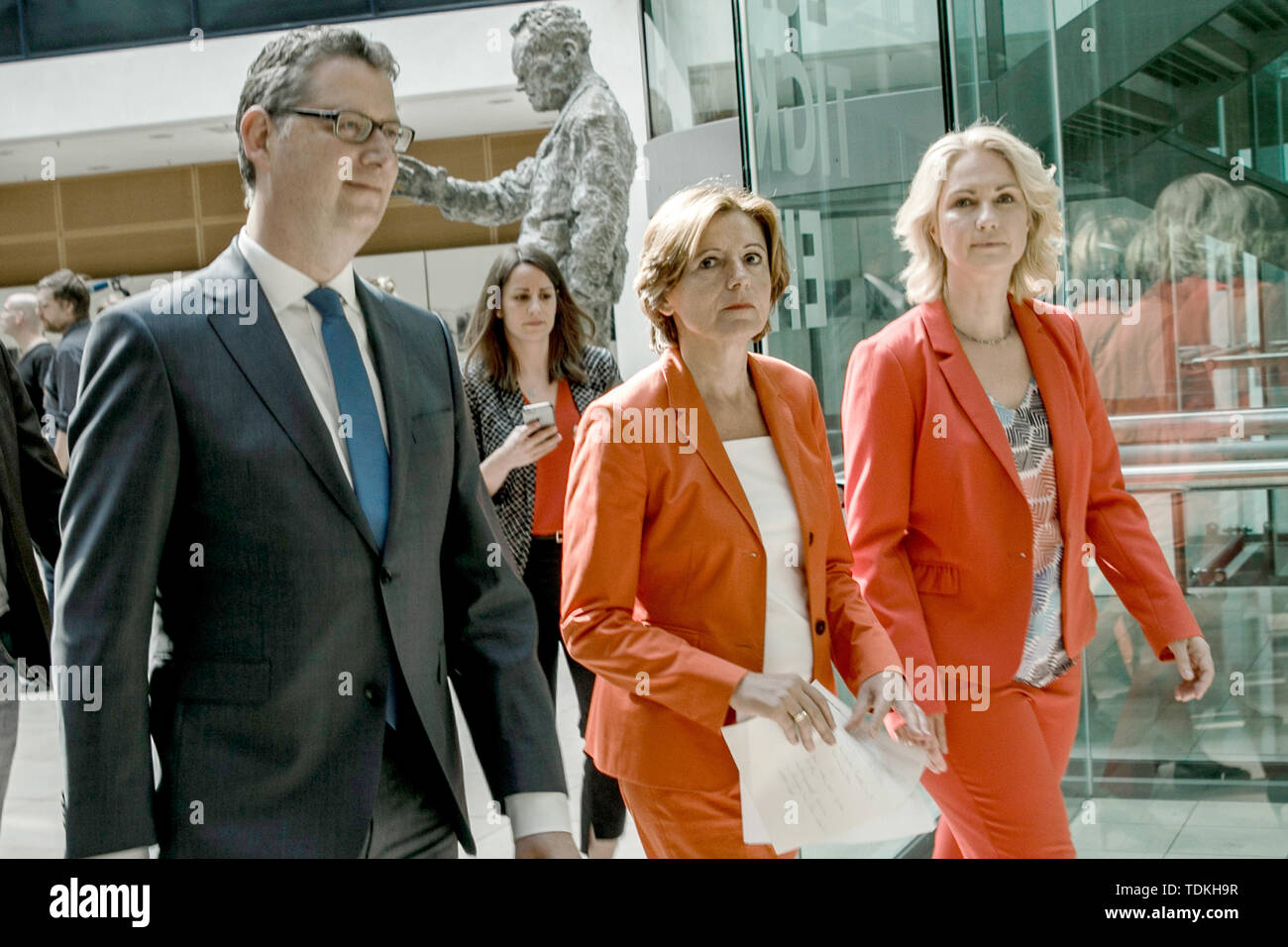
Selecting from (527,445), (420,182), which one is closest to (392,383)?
(527,445)

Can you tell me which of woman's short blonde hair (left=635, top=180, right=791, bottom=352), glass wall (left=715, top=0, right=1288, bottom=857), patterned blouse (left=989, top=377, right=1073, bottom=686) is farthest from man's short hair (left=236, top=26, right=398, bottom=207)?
glass wall (left=715, top=0, right=1288, bottom=857)

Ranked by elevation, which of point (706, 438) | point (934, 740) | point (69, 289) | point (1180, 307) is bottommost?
point (934, 740)

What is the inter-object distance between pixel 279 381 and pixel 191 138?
33.3 ft

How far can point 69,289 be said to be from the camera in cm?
617

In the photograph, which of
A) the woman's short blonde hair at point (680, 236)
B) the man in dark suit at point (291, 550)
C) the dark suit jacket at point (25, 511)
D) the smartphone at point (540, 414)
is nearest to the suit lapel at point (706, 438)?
the woman's short blonde hair at point (680, 236)

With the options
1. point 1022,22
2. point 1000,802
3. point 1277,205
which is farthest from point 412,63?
point 1000,802

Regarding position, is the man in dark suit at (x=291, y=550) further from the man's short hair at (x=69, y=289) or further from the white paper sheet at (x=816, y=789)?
the man's short hair at (x=69, y=289)

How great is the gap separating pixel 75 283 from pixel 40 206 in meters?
7.13

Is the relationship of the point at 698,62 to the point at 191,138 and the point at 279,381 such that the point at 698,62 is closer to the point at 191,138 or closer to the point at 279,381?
the point at 279,381

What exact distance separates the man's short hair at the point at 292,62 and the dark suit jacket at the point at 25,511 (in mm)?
1391

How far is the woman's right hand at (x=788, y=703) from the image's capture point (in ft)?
6.34

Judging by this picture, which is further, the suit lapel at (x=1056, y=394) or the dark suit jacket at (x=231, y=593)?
the suit lapel at (x=1056, y=394)

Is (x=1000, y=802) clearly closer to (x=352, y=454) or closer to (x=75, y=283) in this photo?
(x=352, y=454)

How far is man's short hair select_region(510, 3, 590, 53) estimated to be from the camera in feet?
13.4
